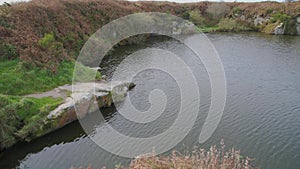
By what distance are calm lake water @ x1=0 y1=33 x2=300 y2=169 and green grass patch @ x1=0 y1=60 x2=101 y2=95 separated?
417 centimetres

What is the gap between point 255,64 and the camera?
27.3 m

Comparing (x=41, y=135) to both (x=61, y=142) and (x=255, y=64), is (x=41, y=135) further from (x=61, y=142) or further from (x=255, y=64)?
(x=255, y=64)

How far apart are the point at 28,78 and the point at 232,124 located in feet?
43.4

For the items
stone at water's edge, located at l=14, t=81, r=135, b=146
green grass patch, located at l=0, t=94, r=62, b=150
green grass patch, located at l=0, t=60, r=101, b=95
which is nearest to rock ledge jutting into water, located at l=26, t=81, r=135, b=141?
stone at water's edge, located at l=14, t=81, r=135, b=146

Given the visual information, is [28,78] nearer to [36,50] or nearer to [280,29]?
[36,50]

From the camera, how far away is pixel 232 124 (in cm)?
1443

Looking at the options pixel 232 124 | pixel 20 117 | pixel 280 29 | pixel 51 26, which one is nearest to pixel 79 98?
pixel 20 117

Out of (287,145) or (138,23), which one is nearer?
(287,145)

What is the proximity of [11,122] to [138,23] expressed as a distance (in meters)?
28.5

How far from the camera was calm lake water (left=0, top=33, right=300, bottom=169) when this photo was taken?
11.6 metres

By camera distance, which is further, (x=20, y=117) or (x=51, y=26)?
(x=51, y=26)

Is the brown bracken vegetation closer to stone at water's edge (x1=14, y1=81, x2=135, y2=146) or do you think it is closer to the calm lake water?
stone at water's edge (x1=14, y1=81, x2=135, y2=146)

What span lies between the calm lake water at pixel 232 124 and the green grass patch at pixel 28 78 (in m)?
4.17

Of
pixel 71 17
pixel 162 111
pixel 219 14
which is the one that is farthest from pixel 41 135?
pixel 219 14
